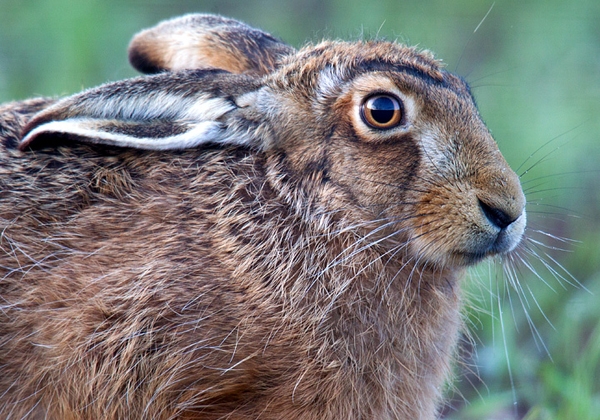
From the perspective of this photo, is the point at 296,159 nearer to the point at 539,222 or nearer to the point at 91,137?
the point at 91,137

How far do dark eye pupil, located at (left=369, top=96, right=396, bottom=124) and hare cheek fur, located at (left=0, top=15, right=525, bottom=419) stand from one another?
0.02 m

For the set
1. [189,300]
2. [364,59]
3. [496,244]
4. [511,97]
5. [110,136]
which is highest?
[364,59]

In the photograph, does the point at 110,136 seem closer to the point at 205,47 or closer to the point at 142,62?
the point at 205,47

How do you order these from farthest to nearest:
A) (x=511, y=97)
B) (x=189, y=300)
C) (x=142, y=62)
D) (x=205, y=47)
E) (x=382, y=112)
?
(x=511, y=97)
(x=142, y=62)
(x=205, y=47)
(x=382, y=112)
(x=189, y=300)

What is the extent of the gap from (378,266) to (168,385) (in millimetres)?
782

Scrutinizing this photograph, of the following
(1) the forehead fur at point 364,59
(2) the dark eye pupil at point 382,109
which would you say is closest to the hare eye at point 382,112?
(2) the dark eye pupil at point 382,109

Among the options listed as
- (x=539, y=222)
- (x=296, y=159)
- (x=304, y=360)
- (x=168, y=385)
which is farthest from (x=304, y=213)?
(x=539, y=222)

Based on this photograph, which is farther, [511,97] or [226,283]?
[511,97]

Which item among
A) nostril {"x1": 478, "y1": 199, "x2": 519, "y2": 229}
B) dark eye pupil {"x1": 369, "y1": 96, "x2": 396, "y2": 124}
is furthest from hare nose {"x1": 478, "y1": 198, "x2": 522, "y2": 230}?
dark eye pupil {"x1": 369, "y1": 96, "x2": 396, "y2": 124}

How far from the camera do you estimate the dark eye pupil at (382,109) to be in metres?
2.97

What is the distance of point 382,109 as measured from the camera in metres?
2.97

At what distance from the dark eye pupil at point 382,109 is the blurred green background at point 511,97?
2.42 ft

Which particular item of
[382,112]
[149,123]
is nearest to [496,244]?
[382,112]

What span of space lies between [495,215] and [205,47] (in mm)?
1569
